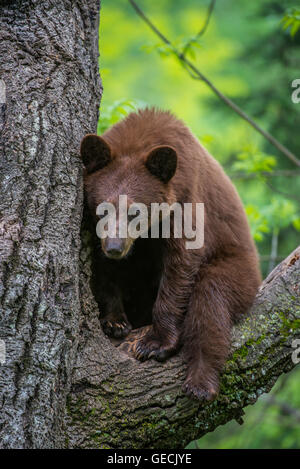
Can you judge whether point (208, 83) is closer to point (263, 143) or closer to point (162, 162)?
point (162, 162)

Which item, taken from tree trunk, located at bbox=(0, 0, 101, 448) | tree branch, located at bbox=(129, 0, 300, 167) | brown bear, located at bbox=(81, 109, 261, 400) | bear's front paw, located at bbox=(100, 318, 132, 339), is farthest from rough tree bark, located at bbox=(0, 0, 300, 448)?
tree branch, located at bbox=(129, 0, 300, 167)

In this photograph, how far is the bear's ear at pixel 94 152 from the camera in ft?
14.0

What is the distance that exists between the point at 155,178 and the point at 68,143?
105 centimetres

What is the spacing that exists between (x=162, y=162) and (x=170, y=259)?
35.4 inches

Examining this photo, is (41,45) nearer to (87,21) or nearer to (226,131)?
(87,21)

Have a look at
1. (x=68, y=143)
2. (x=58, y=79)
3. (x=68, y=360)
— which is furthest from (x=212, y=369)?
(x=58, y=79)

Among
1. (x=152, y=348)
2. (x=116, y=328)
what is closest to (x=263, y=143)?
(x=116, y=328)

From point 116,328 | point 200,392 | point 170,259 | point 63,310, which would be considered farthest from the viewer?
point 170,259

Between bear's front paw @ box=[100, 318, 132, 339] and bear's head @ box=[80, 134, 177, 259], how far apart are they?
2.16 ft

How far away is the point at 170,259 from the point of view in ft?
16.0

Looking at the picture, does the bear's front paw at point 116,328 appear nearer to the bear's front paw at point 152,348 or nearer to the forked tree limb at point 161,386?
the bear's front paw at point 152,348

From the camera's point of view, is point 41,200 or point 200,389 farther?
point 200,389

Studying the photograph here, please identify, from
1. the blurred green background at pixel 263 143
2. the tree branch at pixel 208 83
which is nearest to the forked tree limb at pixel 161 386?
the blurred green background at pixel 263 143

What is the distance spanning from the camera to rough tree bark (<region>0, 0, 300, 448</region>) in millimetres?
3525
